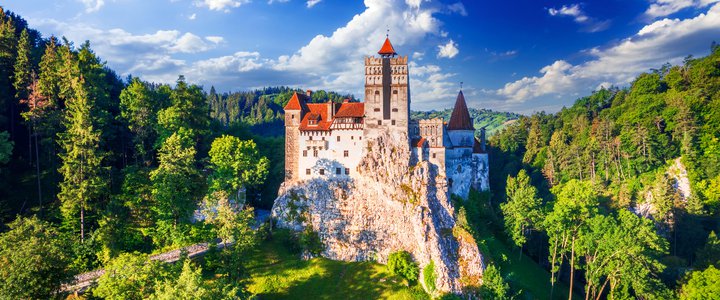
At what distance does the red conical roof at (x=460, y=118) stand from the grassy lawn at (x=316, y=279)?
25.6 m

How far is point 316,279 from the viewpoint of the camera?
52281 mm

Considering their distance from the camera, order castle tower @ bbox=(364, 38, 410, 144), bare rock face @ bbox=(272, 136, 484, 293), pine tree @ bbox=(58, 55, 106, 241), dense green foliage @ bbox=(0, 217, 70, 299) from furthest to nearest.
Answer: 1. castle tower @ bbox=(364, 38, 410, 144)
2. bare rock face @ bbox=(272, 136, 484, 293)
3. pine tree @ bbox=(58, 55, 106, 241)
4. dense green foliage @ bbox=(0, 217, 70, 299)

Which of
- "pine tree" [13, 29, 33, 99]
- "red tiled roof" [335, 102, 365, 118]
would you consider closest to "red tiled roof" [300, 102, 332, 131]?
"red tiled roof" [335, 102, 365, 118]

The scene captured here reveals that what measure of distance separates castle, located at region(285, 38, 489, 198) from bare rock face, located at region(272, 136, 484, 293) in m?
1.48

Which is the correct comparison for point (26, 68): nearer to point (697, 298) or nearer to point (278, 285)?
point (278, 285)

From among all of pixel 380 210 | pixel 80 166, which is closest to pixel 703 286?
pixel 380 210

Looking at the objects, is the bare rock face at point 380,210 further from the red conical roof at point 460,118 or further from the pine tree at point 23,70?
the pine tree at point 23,70

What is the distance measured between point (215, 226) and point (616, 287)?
51.0 metres

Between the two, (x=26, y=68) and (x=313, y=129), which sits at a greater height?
(x=26, y=68)

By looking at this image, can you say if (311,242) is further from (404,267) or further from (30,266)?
(30,266)

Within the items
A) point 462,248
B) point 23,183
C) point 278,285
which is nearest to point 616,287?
point 462,248

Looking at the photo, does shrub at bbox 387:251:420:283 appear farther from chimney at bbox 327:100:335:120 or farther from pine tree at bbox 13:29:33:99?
pine tree at bbox 13:29:33:99

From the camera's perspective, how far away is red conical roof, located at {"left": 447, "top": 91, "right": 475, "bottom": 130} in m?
66.4

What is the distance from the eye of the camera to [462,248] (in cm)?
5497
